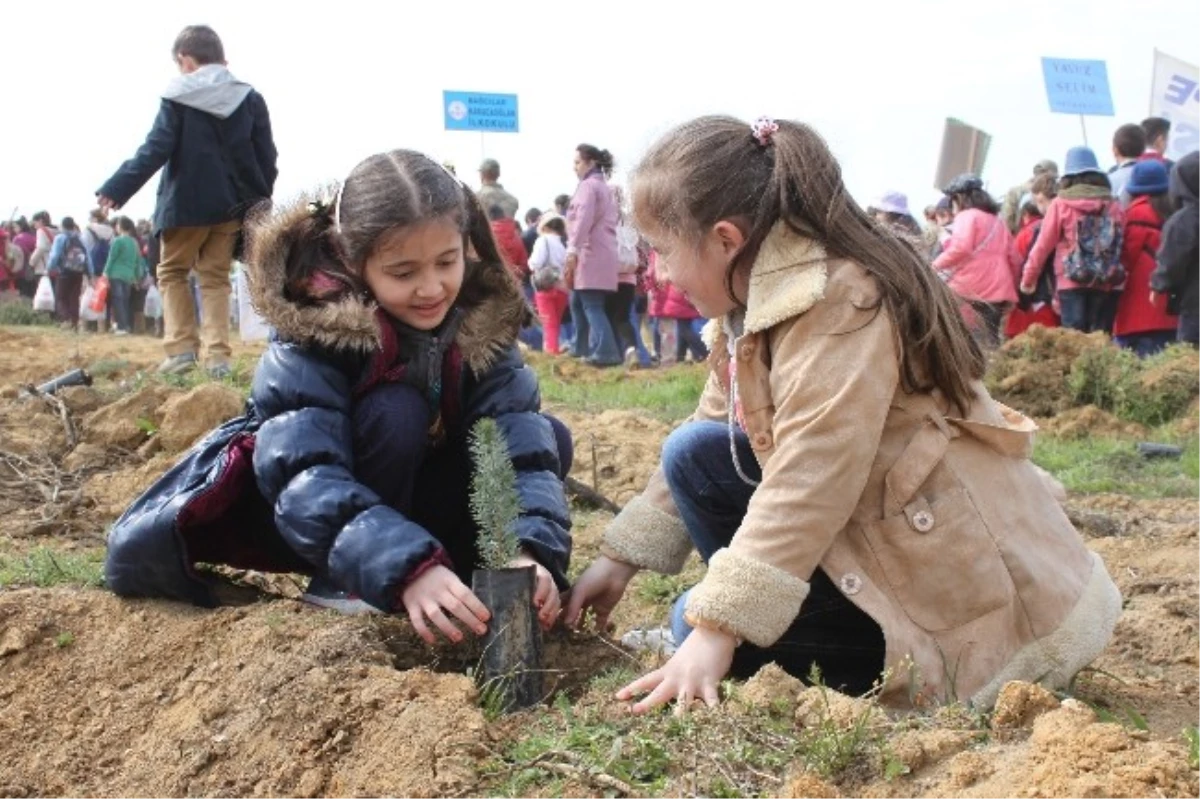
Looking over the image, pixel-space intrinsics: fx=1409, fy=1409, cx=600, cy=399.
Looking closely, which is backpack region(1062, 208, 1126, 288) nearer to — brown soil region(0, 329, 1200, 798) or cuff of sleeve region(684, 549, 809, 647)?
brown soil region(0, 329, 1200, 798)

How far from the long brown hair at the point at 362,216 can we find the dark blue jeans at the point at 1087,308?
7.21 metres

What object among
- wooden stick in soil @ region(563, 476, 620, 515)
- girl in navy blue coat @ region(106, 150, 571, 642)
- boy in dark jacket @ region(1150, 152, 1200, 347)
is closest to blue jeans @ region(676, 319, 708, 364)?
boy in dark jacket @ region(1150, 152, 1200, 347)

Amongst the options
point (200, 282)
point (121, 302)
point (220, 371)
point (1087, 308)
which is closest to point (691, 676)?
point (220, 371)

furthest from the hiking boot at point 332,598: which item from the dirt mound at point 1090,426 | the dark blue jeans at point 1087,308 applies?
the dark blue jeans at point 1087,308

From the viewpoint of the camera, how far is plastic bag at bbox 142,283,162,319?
21.5 m

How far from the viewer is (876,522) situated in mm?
2607

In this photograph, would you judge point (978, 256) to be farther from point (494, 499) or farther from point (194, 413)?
point (494, 499)

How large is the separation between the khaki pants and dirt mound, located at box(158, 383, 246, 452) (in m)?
1.76

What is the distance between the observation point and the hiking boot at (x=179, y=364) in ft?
25.6

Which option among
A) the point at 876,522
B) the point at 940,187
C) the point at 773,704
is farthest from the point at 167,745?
the point at 940,187

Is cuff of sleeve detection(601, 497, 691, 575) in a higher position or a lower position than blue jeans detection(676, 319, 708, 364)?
higher

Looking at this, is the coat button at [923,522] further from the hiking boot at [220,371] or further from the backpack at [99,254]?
the backpack at [99,254]

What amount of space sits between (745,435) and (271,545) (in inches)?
50.6

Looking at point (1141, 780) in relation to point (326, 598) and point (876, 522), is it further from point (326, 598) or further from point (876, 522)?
point (326, 598)
